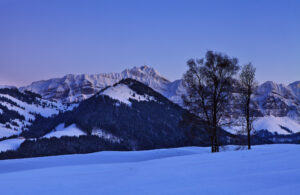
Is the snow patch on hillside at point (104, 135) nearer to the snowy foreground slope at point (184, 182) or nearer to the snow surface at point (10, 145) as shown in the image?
the snow surface at point (10, 145)

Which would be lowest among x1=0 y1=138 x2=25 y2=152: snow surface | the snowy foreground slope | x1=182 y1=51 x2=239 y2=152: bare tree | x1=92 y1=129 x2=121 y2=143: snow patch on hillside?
x1=0 y1=138 x2=25 y2=152: snow surface

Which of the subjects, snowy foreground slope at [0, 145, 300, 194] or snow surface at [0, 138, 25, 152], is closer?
snowy foreground slope at [0, 145, 300, 194]

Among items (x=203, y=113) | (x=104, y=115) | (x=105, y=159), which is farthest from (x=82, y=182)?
(x=104, y=115)

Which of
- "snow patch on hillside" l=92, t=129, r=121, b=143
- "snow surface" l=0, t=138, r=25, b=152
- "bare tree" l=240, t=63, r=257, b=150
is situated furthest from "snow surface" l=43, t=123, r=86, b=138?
"bare tree" l=240, t=63, r=257, b=150

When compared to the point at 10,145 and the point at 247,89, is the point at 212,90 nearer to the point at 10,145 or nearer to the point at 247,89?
the point at 247,89

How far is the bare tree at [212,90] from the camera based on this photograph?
19859 millimetres

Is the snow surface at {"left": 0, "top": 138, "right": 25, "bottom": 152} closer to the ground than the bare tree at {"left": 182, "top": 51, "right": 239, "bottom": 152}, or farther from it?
closer to the ground

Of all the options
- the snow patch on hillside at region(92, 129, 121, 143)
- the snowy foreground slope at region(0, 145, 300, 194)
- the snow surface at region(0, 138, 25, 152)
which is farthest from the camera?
the snow patch on hillside at region(92, 129, 121, 143)

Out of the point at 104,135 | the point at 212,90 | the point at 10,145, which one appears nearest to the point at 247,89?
the point at 212,90

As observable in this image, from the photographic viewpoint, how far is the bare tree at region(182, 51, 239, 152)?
19.9 metres

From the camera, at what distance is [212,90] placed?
20.1 meters

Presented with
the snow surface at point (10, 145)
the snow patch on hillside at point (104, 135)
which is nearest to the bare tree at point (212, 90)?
the snow surface at point (10, 145)

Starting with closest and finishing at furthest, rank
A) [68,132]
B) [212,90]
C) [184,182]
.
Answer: [184,182], [212,90], [68,132]

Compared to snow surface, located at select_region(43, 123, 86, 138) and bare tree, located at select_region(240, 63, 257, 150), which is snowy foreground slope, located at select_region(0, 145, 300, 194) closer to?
bare tree, located at select_region(240, 63, 257, 150)
